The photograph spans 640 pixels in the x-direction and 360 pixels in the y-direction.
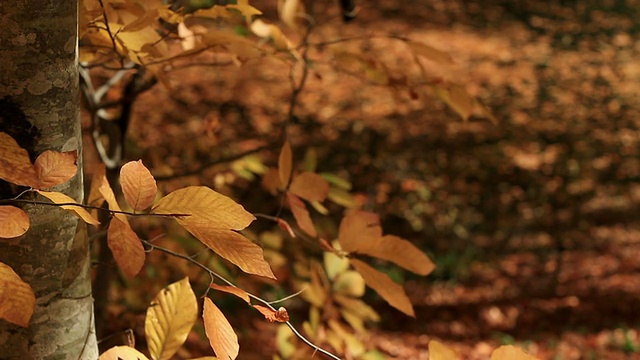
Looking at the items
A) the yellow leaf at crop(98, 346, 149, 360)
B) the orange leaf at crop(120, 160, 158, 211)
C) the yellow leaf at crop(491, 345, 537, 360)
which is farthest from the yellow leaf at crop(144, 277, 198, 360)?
the yellow leaf at crop(491, 345, 537, 360)

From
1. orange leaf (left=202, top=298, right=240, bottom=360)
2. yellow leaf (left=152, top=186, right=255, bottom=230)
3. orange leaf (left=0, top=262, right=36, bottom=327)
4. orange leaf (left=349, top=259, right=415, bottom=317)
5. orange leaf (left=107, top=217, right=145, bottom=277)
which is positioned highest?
yellow leaf (left=152, top=186, right=255, bottom=230)

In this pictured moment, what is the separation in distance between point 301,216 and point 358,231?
0.08 metres

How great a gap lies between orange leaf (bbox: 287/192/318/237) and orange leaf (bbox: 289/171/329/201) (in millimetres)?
13

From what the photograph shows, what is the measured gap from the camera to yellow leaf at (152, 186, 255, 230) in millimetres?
502

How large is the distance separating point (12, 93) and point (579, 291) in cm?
333

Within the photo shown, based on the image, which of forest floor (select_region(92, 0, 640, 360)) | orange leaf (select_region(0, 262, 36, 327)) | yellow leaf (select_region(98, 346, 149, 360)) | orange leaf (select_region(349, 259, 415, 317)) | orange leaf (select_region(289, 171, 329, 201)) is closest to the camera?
orange leaf (select_region(0, 262, 36, 327))

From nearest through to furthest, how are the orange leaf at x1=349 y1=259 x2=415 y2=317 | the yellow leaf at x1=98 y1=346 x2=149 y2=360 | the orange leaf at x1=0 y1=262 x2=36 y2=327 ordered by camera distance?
the orange leaf at x1=0 y1=262 x2=36 y2=327 < the yellow leaf at x1=98 y1=346 x2=149 y2=360 < the orange leaf at x1=349 y1=259 x2=415 y2=317

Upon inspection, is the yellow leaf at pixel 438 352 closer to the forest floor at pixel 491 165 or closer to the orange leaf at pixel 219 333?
the orange leaf at pixel 219 333

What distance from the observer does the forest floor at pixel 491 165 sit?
10.3ft

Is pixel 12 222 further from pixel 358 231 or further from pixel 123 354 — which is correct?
pixel 358 231

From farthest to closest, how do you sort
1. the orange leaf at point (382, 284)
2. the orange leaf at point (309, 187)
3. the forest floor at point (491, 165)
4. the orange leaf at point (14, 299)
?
1. the forest floor at point (491, 165)
2. the orange leaf at point (309, 187)
3. the orange leaf at point (382, 284)
4. the orange leaf at point (14, 299)

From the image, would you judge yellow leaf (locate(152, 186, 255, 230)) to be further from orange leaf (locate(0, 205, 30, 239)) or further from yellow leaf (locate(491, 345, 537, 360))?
yellow leaf (locate(491, 345, 537, 360))

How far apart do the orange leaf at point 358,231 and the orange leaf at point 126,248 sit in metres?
0.24

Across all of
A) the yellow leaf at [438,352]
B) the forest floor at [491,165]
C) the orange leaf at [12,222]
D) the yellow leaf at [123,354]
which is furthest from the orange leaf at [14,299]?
the forest floor at [491,165]
